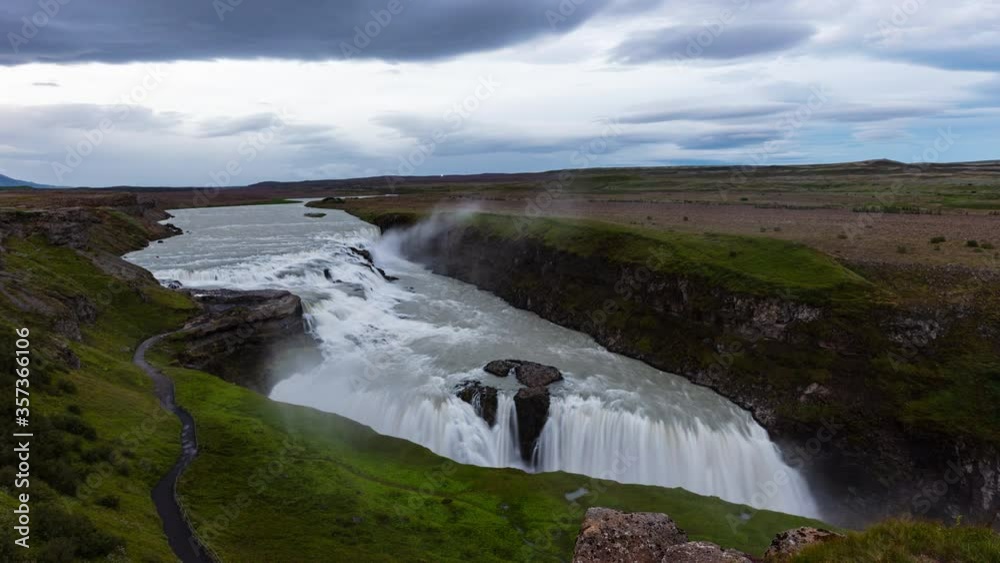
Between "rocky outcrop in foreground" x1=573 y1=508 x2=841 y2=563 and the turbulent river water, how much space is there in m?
20.2

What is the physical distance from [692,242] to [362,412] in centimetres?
3502

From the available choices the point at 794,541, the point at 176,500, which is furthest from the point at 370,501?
the point at 794,541

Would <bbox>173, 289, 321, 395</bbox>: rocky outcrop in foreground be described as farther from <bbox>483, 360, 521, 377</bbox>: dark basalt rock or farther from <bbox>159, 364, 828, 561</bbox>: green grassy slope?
<bbox>483, 360, 521, 377</bbox>: dark basalt rock

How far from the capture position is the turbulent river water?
32781 millimetres

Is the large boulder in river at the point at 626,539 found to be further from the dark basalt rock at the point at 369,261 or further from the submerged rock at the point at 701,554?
the dark basalt rock at the point at 369,261

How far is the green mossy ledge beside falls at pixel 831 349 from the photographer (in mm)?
30750

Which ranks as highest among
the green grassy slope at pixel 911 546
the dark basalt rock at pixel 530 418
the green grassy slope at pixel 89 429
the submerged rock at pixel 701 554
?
the green grassy slope at pixel 911 546

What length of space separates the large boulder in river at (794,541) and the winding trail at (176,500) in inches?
691

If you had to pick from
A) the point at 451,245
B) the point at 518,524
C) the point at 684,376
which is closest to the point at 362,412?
the point at 518,524

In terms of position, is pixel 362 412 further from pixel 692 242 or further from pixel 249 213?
pixel 249 213

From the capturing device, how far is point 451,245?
83312 mm

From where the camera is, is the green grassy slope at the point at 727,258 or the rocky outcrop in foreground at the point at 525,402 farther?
the green grassy slope at the point at 727,258

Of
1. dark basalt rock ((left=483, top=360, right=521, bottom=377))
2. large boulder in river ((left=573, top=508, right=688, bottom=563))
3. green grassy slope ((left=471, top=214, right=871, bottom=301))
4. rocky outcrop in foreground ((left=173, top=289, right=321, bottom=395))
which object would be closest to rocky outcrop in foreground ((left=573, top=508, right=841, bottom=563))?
large boulder in river ((left=573, top=508, right=688, bottom=563))

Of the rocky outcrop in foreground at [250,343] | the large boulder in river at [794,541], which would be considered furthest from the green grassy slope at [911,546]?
the rocky outcrop in foreground at [250,343]
